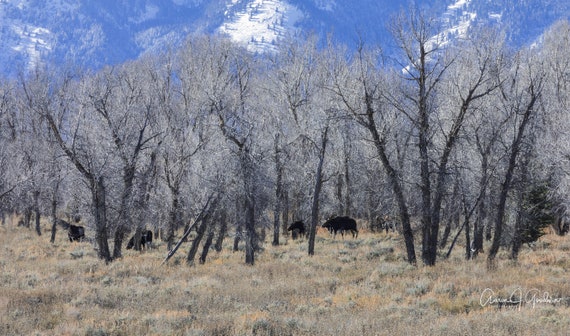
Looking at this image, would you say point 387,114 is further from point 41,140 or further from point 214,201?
point 41,140

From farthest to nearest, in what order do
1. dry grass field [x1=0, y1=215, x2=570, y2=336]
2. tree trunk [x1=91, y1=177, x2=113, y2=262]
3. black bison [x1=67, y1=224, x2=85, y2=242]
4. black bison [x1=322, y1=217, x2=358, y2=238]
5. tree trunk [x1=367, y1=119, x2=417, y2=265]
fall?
black bison [x1=67, y1=224, x2=85, y2=242] < black bison [x1=322, y1=217, x2=358, y2=238] < tree trunk [x1=91, y1=177, x2=113, y2=262] < tree trunk [x1=367, y1=119, x2=417, y2=265] < dry grass field [x1=0, y1=215, x2=570, y2=336]

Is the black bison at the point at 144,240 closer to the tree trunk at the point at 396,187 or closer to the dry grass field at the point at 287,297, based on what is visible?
the dry grass field at the point at 287,297

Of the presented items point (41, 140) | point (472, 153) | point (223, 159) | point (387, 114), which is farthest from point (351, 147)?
point (41, 140)

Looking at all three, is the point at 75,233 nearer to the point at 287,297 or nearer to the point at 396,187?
the point at 396,187

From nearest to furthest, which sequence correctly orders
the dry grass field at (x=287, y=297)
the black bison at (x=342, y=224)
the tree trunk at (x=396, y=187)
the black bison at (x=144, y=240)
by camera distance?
the dry grass field at (x=287, y=297) → the tree trunk at (x=396, y=187) → the black bison at (x=144, y=240) → the black bison at (x=342, y=224)

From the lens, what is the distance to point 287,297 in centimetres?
1305

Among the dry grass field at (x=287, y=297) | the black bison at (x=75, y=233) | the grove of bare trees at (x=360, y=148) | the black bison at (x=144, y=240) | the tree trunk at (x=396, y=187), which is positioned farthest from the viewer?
the black bison at (x=75, y=233)

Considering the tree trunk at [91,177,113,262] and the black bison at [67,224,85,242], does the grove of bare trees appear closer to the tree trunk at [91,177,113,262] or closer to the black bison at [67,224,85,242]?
the tree trunk at [91,177,113,262]

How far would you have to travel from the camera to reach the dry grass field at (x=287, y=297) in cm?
952

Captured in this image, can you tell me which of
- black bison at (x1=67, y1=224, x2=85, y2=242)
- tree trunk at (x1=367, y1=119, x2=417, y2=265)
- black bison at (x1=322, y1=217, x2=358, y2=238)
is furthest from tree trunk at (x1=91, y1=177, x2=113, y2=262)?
black bison at (x1=322, y1=217, x2=358, y2=238)

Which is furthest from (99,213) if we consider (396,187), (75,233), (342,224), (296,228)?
(342,224)

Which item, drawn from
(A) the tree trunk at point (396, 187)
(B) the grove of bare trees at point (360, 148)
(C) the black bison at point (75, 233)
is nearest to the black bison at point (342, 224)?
(B) the grove of bare trees at point (360, 148)

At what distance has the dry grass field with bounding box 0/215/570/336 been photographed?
9516mm

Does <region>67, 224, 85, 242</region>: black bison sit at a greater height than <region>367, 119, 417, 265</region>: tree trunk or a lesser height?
lesser
